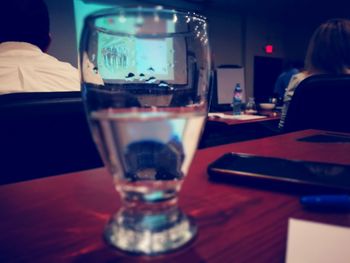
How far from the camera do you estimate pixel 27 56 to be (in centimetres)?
138

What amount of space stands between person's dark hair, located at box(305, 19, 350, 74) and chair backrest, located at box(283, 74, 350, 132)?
64 centimetres

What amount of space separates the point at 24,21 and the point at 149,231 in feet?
4.47

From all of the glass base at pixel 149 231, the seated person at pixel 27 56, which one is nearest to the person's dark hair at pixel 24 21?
the seated person at pixel 27 56

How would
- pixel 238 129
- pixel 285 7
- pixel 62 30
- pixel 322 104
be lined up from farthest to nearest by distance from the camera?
pixel 285 7 < pixel 62 30 < pixel 238 129 < pixel 322 104

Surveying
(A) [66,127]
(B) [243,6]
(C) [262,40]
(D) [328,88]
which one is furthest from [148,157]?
(C) [262,40]

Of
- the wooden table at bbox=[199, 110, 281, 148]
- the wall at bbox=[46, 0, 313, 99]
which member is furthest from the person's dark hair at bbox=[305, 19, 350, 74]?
the wall at bbox=[46, 0, 313, 99]

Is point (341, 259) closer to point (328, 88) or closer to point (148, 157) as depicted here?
point (148, 157)

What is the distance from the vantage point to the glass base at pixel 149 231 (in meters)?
0.29

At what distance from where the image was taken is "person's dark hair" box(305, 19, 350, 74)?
7.20 feet

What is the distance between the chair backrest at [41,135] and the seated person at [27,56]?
0.53 m

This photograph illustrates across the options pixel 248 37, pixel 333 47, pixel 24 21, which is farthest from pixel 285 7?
pixel 24 21

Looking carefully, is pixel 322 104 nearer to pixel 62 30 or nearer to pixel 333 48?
pixel 333 48

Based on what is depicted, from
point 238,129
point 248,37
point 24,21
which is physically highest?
point 248,37

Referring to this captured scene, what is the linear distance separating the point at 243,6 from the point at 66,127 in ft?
21.4
